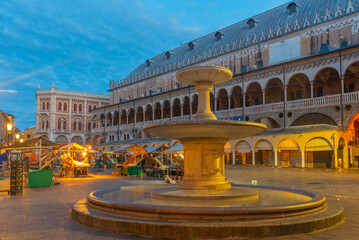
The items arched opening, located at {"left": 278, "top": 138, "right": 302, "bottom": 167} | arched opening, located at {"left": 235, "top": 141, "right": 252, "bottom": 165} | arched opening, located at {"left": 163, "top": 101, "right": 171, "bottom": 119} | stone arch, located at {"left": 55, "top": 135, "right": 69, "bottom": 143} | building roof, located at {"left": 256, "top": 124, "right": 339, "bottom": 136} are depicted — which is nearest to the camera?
building roof, located at {"left": 256, "top": 124, "right": 339, "bottom": 136}

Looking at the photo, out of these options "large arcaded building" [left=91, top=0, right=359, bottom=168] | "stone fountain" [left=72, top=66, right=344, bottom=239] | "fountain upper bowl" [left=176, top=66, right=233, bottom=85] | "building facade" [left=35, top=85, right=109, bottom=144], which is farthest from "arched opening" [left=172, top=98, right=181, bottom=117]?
"stone fountain" [left=72, top=66, right=344, bottom=239]

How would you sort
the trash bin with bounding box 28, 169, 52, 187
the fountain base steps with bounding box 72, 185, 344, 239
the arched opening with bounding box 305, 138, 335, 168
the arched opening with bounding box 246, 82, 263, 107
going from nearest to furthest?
the fountain base steps with bounding box 72, 185, 344, 239
the trash bin with bounding box 28, 169, 52, 187
the arched opening with bounding box 305, 138, 335, 168
the arched opening with bounding box 246, 82, 263, 107

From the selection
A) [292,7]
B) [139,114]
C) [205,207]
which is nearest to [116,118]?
[139,114]

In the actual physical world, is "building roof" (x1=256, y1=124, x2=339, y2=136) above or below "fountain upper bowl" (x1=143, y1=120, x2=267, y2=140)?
above

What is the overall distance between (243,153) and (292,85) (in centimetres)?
921

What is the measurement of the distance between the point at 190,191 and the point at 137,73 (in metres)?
55.8

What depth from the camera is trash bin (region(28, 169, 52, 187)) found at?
47.3 ft

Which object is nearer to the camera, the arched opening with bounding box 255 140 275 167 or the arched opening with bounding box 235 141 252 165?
the arched opening with bounding box 255 140 275 167

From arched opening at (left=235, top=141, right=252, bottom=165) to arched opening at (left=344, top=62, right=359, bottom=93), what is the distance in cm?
1109

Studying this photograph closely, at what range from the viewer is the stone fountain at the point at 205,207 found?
544 centimetres

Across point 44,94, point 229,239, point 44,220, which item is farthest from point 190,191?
point 44,94

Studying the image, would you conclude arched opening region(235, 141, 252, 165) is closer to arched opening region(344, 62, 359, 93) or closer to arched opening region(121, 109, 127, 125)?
arched opening region(344, 62, 359, 93)

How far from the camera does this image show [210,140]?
8539 millimetres

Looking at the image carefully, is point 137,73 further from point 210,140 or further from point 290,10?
point 210,140
